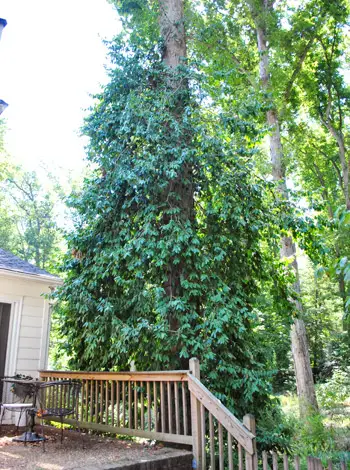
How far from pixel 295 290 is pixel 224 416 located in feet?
21.4

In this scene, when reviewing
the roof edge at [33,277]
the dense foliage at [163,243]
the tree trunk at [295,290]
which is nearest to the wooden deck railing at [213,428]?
the dense foliage at [163,243]

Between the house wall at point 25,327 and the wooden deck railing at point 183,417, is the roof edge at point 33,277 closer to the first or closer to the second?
the house wall at point 25,327

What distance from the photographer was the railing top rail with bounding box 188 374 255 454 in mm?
3834

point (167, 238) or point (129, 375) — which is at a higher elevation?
point (167, 238)

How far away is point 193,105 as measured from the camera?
24.4ft

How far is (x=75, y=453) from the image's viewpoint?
4.73m

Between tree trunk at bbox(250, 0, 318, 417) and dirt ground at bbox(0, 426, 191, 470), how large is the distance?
13.1ft

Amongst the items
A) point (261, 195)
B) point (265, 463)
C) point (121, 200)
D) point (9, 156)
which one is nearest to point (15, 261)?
point (121, 200)

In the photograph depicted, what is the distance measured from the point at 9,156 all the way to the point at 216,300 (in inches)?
→ 783

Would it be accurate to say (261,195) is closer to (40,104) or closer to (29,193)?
(40,104)

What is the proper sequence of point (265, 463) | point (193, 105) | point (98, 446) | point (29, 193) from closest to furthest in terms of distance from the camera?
point (265, 463) < point (98, 446) < point (193, 105) < point (29, 193)

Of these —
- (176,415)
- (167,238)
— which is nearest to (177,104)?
(167,238)

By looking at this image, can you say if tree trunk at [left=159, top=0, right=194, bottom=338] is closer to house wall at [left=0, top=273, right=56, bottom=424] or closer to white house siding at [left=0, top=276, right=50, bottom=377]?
house wall at [left=0, top=273, right=56, bottom=424]

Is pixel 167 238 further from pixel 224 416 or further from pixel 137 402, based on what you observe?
pixel 224 416
